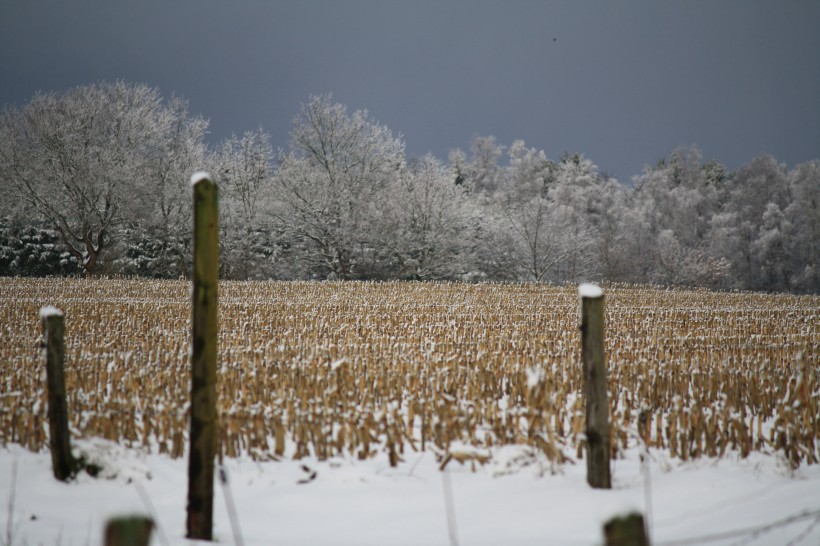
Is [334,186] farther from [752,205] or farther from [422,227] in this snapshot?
[752,205]

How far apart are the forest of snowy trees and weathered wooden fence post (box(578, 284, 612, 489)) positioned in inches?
1257

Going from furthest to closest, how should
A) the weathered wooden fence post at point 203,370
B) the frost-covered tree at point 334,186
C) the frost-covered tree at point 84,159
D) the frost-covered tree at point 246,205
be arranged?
1. the frost-covered tree at point 246,205
2. the frost-covered tree at point 334,186
3. the frost-covered tree at point 84,159
4. the weathered wooden fence post at point 203,370

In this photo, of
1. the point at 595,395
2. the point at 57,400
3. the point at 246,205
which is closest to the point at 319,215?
the point at 246,205

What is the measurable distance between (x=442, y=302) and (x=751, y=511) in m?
16.1

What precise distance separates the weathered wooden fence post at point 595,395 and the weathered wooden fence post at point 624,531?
2.81m

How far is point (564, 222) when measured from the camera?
42.0 meters

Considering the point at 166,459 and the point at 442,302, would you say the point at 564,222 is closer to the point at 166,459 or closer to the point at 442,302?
the point at 442,302

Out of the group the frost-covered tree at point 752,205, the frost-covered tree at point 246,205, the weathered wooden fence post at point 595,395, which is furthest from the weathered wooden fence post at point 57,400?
the frost-covered tree at point 752,205

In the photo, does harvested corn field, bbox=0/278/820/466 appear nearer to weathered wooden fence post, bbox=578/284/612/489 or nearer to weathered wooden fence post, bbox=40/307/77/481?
weathered wooden fence post, bbox=578/284/612/489

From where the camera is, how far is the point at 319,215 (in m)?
35.3

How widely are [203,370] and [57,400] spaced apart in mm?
1597

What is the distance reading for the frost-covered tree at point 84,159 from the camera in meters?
30.9

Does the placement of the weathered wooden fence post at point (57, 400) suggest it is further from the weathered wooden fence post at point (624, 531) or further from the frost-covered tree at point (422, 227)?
the frost-covered tree at point (422, 227)

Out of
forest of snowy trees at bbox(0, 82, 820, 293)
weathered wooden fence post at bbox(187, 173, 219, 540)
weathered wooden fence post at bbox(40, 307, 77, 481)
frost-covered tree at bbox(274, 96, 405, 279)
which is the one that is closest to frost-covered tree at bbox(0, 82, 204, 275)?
forest of snowy trees at bbox(0, 82, 820, 293)
